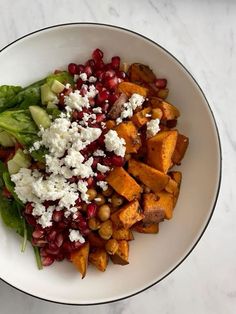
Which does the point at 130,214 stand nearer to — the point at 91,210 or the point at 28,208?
the point at 91,210

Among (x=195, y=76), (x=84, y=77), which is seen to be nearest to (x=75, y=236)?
(x=84, y=77)

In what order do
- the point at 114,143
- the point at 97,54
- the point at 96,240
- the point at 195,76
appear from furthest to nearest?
the point at 195,76 < the point at 97,54 < the point at 96,240 < the point at 114,143

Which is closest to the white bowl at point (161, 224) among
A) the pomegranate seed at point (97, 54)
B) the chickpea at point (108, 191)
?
the pomegranate seed at point (97, 54)

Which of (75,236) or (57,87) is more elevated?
A: (57,87)

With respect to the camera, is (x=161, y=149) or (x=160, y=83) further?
(x=160, y=83)

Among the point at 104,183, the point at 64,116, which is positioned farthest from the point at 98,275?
the point at 64,116

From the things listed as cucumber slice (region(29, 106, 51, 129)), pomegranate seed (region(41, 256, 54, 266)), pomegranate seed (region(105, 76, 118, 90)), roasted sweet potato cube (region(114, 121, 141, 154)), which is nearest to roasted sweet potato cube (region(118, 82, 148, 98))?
pomegranate seed (region(105, 76, 118, 90))
